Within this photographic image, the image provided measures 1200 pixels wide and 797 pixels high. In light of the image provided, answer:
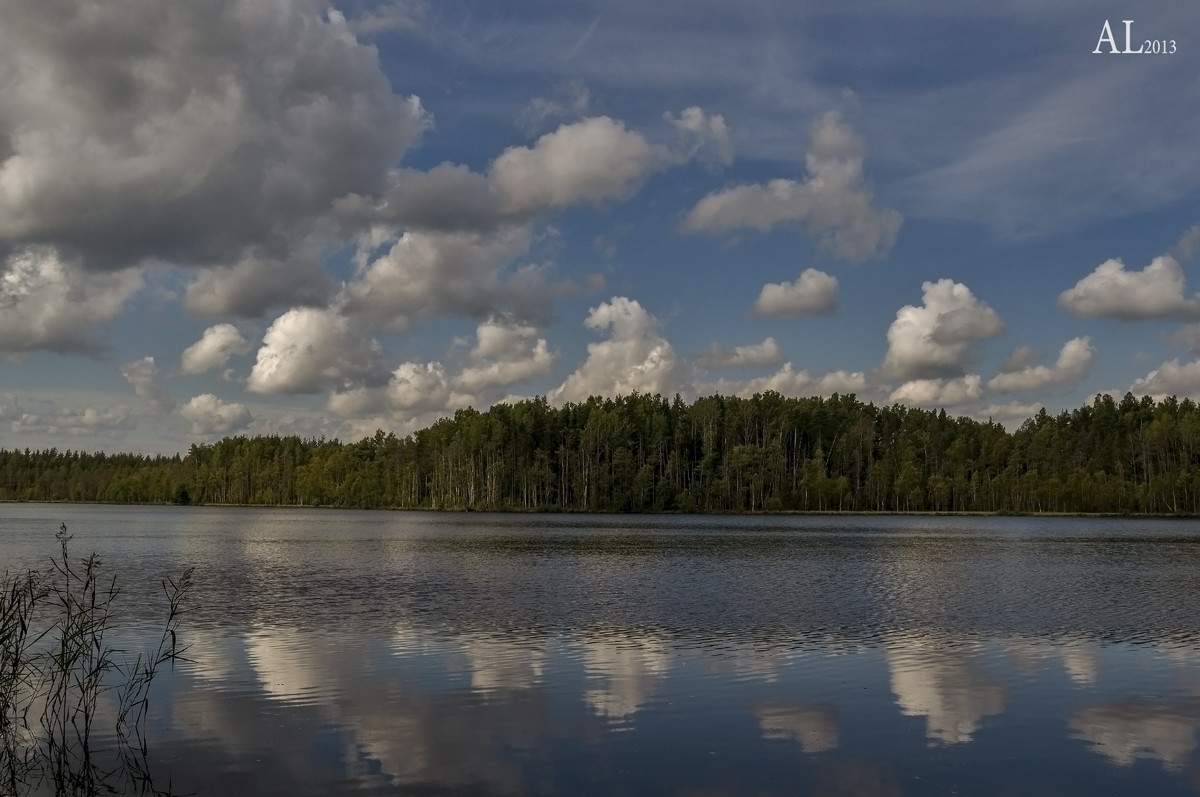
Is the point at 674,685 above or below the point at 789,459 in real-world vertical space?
below

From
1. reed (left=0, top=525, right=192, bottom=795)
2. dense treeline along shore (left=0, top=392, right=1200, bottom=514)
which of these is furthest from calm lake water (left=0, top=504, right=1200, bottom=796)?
dense treeline along shore (left=0, top=392, right=1200, bottom=514)

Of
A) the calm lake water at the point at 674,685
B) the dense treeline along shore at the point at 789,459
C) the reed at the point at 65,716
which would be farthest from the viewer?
the dense treeline along shore at the point at 789,459

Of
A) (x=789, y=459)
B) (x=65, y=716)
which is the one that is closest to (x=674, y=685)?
(x=65, y=716)

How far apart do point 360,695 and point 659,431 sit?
160057mm

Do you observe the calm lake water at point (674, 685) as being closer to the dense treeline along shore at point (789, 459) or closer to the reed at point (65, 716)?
Answer: the reed at point (65, 716)

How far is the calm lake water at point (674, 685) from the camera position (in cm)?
1523

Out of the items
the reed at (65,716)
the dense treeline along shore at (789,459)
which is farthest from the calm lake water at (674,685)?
the dense treeline along shore at (789,459)

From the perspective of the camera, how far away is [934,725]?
18.2 m

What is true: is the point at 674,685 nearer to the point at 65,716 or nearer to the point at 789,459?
the point at 65,716

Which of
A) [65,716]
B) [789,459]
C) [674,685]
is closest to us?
[65,716]

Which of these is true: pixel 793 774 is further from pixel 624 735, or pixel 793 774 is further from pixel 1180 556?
pixel 1180 556

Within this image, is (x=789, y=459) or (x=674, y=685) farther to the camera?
(x=789, y=459)

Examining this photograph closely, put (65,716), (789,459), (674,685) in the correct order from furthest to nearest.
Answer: (789,459) < (674,685) < (65,716)

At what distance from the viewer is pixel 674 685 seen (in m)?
21.5
